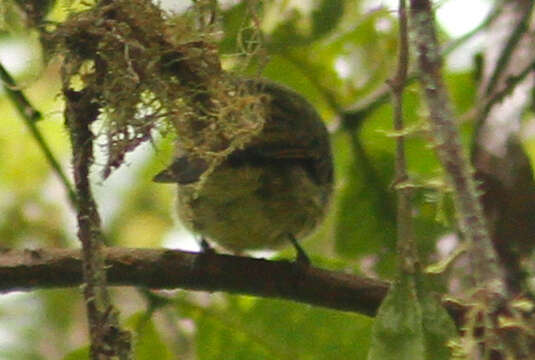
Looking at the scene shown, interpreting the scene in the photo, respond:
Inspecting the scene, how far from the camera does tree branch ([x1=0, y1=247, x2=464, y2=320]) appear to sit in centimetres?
221

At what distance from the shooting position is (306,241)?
3.48 metres

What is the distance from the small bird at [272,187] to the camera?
9.07 ft

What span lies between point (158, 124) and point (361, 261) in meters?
1.16

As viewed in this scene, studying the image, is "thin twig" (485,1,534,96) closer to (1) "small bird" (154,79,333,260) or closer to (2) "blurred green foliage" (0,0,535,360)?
(2) "blurred green foliage" (0,0,535,360)

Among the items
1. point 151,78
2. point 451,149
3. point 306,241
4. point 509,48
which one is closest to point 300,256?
point 509,48

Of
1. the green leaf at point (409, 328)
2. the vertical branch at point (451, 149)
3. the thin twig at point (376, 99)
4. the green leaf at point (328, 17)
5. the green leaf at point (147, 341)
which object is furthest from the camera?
the thin twig at point (376, 99)

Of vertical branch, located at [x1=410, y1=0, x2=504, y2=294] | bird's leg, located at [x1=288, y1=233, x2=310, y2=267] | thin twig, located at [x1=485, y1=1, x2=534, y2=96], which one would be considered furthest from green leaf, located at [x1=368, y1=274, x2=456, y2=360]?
thin twig, located at [x1=485, y1=1, x2=534, y2=96]

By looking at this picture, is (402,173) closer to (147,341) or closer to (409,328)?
(409,328)

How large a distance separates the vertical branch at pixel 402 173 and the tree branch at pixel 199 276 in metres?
0.53

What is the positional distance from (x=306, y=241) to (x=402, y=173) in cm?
181

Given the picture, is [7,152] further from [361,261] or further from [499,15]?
[499,15]

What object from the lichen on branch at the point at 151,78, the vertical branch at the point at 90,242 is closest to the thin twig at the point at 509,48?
the lichen on branch at the point at 151,78

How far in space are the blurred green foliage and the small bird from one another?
0.08 metres

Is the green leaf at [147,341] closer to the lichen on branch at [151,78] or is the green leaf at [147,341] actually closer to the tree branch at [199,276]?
the tree branch at [199,276]
